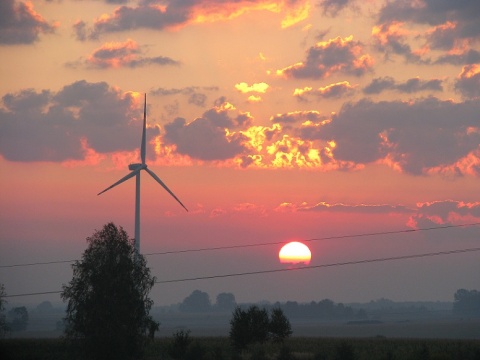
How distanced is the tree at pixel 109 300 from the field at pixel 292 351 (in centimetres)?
811

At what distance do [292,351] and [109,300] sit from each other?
26918 millimetres

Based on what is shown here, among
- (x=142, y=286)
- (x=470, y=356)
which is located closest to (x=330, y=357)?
(x=470, y=356)

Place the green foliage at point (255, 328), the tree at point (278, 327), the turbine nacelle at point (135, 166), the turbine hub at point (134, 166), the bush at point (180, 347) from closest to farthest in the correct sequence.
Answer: the bush at point (180, 347), the green foliage at point (255, 328), the tree at point (278, 327), the turbine nacelle at point (135, 166), the turbine hub at point (134, 166)

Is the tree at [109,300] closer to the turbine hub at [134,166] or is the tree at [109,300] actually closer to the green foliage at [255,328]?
the green foliage at [255,328]

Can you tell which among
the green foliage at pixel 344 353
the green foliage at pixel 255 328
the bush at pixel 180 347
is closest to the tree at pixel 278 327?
the green foliage at pixel 255 328

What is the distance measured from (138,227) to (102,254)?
22.0 m

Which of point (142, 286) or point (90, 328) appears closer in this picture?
point (90, 328)

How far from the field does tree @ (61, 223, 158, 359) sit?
8.11 m

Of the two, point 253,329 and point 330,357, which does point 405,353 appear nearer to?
point 330,357

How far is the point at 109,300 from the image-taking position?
10319cm

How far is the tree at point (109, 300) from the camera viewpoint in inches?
3991

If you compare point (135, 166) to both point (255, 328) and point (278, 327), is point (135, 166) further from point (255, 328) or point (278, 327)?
point (278, 327)

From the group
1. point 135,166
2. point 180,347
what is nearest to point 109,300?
point 180,347

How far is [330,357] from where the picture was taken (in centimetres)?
10344
